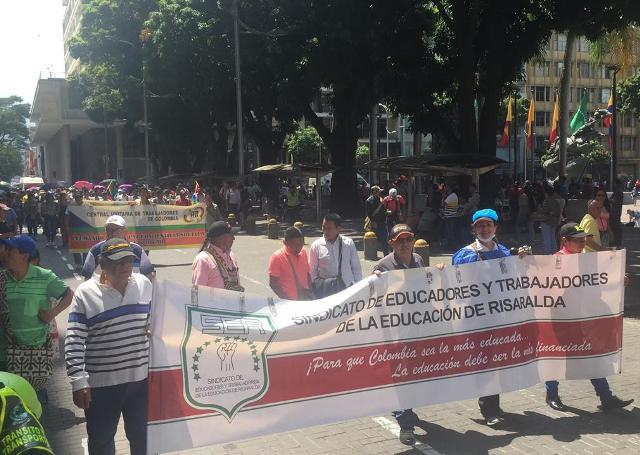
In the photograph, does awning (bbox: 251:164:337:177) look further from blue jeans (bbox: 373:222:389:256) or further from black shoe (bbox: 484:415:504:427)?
black shoe (bbox: 484:415:504:427)

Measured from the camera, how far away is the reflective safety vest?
2.63 m

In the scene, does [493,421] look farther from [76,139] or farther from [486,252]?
[76,139]

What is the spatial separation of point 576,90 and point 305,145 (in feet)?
104

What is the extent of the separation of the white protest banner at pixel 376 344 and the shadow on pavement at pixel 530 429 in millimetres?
362

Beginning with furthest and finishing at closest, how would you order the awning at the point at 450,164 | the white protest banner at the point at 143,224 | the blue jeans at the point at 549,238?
1. the awning at the point at 450,164
2. the white protest banner at the point at 143,224
3. the blue jeans at the point at 549,238

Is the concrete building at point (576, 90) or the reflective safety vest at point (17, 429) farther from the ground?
the concrete building at point (576, 90)

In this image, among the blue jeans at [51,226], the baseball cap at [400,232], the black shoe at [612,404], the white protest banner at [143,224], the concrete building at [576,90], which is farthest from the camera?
the concrete building at [576,90]

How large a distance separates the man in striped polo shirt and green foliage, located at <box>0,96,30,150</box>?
123 meters

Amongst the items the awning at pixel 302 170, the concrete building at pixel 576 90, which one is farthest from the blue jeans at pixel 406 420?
the concrete building at pixel 576 90

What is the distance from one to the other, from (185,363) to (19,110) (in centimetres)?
12580

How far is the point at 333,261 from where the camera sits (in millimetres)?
7168

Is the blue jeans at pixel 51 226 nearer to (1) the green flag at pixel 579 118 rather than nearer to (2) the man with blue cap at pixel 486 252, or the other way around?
(2) the man with blue cap at pixel 486 252

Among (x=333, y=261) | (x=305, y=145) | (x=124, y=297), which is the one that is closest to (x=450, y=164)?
(x=333, y=261)

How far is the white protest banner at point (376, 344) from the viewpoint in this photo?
4.77 meters
